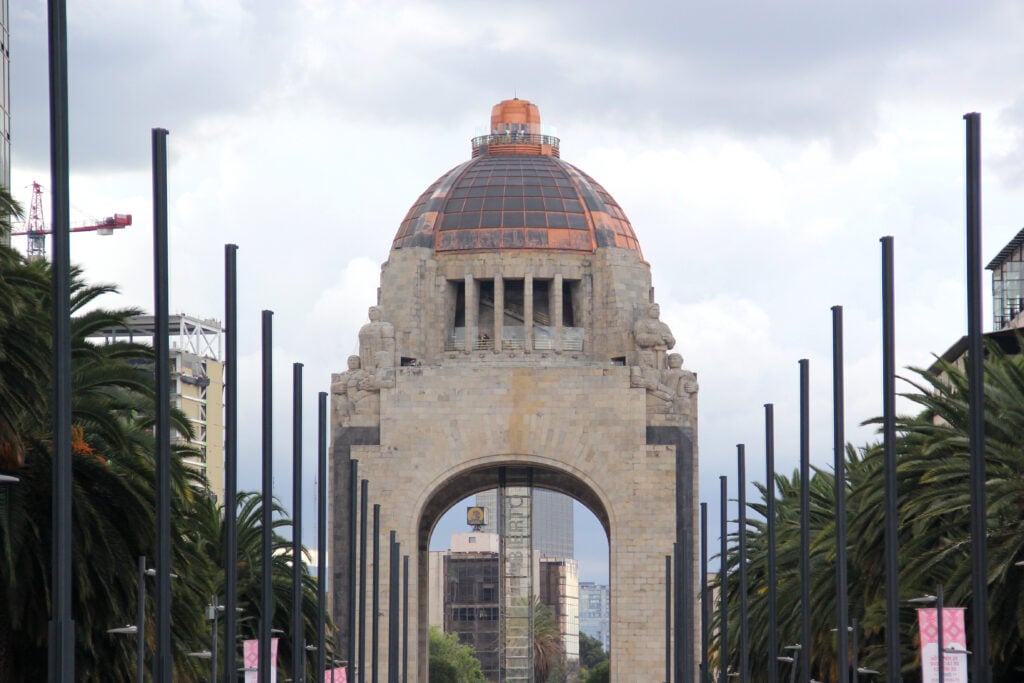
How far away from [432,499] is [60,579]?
205 feet

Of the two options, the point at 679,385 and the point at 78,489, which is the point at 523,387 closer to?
the point at 679,385

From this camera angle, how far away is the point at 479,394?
78188 millimetres

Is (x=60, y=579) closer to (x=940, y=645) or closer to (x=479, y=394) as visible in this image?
(x=940, y=645)

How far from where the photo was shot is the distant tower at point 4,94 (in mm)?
52719

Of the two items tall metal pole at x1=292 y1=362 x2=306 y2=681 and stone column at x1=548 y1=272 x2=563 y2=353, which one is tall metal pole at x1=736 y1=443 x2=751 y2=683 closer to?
tall metal pole at x1=292 y1=362 x2=306 y2=681

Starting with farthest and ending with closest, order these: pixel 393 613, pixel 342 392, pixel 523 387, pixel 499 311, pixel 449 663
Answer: pixel 449 663, pixel 499 311, pixel 342 392, pixel 523 387, pixel 393 613

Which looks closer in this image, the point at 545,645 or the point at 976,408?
the point at 976,408

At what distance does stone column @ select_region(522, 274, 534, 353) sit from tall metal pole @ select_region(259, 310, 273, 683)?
45.4 metres

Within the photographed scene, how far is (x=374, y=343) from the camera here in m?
80.0

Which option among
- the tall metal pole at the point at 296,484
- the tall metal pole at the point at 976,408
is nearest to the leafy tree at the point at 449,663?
the tall metal pole at the point at 296,484

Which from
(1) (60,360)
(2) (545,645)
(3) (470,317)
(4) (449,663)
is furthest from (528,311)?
(2) (545,645)

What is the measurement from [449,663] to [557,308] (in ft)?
168

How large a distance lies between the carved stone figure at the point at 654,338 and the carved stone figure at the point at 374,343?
9419 mm

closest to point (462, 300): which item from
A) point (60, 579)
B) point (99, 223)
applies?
point (60, 579)
